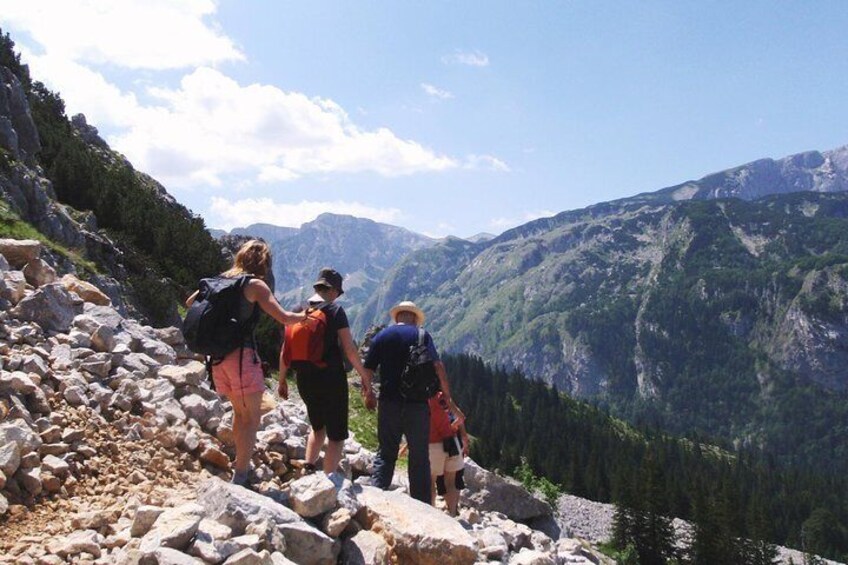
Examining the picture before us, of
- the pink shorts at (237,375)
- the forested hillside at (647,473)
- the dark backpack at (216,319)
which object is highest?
the dark backpack at (216,319)

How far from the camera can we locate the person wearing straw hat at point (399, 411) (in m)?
9.76

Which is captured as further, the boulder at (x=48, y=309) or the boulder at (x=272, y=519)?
the boulder at (x=48, y=309)

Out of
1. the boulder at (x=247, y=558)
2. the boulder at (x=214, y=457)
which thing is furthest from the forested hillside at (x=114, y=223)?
the boulder at (x=247, y=558)

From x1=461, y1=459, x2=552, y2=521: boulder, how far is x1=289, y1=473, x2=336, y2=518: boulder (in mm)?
9785

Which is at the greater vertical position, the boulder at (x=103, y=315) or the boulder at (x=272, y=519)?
the boulder at (x=103, y=315)

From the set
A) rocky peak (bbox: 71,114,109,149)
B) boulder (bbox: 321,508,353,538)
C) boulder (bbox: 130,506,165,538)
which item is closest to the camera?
boulder (bbox: 130,506,165,538)

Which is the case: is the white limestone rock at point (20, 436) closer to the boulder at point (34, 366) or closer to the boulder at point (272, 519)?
the boulder at point (34, 366)

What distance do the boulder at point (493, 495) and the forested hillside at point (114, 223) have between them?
1811 centimetres

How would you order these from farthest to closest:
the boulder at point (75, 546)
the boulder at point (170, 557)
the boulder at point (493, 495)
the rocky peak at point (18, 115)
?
the rocky peak at point (18, 115)
the boulder at point (493, 495)
the boulder at point (75, 546)
the boulder at point (170, 557)

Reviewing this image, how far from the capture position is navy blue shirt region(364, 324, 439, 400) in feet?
31.9

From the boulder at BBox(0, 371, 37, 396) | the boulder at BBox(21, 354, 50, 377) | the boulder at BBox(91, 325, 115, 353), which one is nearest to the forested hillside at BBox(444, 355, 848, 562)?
the boulder at BBox(91, 325, 115, 353)

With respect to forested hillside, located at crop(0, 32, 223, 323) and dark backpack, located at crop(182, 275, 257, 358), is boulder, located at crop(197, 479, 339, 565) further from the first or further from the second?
forested hillside, located at crop(0, 32, 223, 323)

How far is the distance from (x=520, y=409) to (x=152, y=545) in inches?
7311

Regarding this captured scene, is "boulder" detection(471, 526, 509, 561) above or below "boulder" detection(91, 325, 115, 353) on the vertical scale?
below
